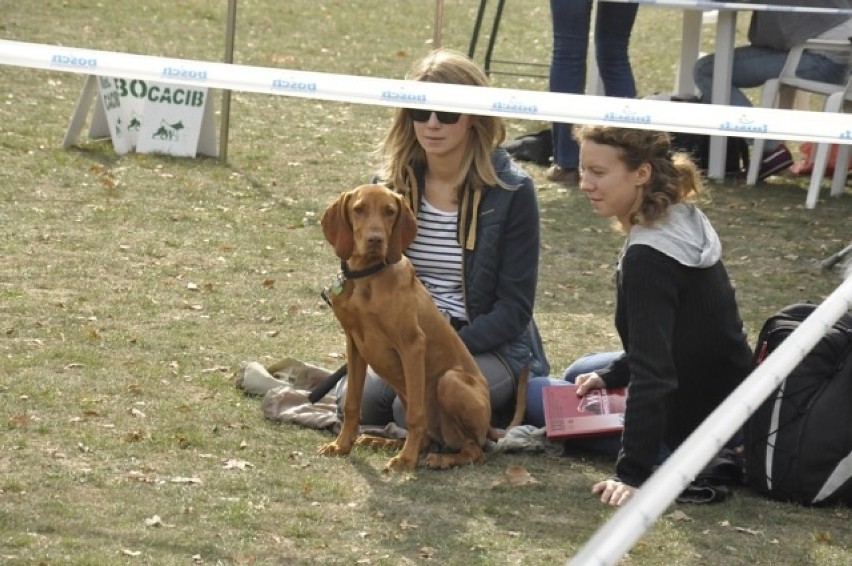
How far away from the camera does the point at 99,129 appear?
1059cm

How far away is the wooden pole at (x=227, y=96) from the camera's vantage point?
10.1 meters

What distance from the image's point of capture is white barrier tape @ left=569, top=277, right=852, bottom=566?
101 inches

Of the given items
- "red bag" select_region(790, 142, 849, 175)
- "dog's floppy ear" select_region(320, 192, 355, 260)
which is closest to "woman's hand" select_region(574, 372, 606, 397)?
"dog's floppy ear" select_region(320, 192, 355, 260)

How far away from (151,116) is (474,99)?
5.64 m

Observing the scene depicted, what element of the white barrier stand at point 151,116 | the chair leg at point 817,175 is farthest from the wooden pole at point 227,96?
the chair leg at point 817,175

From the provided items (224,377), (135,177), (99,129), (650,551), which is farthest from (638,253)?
(99,129)

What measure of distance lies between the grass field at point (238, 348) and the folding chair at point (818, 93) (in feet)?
0.63

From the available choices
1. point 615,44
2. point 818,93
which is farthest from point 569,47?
point 818,93

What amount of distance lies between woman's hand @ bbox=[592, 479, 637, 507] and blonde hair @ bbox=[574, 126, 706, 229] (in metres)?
0.83

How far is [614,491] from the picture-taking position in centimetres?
477

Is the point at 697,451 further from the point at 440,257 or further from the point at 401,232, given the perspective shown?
the point at 440,257

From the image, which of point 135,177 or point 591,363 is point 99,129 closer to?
point 135,177

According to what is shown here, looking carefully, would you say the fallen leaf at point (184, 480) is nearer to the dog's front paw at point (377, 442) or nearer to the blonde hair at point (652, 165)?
the dog's front paw at point (377, 442)

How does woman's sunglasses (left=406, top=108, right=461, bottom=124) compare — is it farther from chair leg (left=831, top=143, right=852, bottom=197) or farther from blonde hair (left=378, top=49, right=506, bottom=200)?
chair leg (left=831, top=143, right=852, bottom=197)
